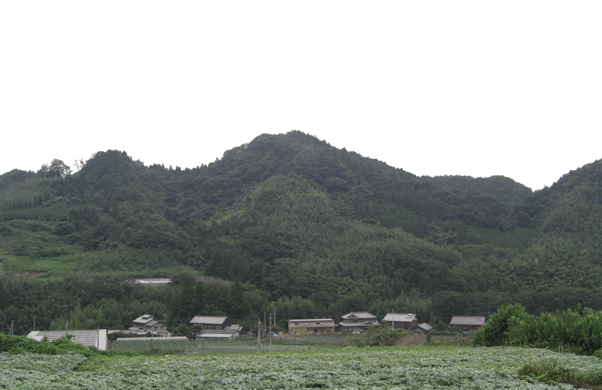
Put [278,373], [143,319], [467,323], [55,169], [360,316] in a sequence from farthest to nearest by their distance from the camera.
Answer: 1. [55,169]
2. [360,316]
3. [467,323]
4. [143,319]
5. [278,373]

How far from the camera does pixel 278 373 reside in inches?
542

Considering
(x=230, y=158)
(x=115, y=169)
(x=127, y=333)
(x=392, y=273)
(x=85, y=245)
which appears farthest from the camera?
(x=230, y=158)

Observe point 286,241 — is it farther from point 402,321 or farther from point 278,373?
point 278,373

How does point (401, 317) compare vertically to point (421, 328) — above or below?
above

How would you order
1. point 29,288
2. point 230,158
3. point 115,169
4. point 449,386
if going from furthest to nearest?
point 230,158
point 115,169
point 29,288
point 449,386

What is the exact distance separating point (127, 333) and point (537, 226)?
65.3 metres

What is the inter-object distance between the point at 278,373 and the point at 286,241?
5758cm

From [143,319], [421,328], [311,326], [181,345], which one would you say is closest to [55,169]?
[143,319]

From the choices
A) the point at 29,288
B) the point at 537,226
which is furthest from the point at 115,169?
the point at 537,226

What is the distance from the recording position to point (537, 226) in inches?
3214

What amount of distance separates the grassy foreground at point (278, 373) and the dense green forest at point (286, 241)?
102 feet

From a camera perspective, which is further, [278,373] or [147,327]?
[147,327]

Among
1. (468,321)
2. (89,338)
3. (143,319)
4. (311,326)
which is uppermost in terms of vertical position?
(143,319)

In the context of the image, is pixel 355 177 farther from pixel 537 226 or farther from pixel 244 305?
pixel 244 305
